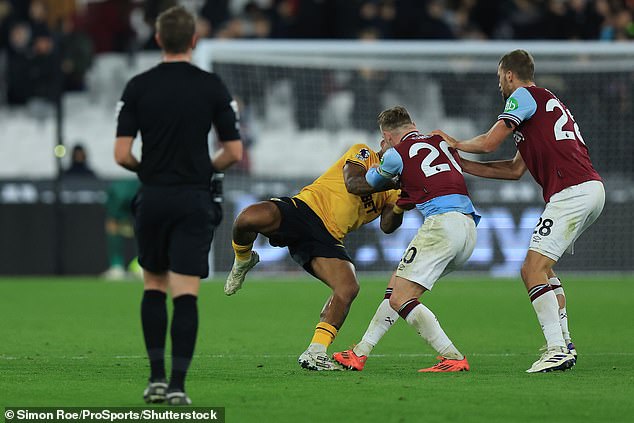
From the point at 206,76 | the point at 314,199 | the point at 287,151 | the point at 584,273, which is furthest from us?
the point at 287,151

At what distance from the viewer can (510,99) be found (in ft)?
27.6

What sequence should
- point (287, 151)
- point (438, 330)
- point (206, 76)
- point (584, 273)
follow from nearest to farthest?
point (206, 76)
point (438, 330)
point (584, 273)
point (287, 151)

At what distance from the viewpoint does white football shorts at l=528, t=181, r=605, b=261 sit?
27.4ft

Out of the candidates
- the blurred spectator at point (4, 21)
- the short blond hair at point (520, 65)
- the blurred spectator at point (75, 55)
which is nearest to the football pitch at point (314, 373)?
the short blond hair at point (520, 65)

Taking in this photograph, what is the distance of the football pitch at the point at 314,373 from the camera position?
644cm

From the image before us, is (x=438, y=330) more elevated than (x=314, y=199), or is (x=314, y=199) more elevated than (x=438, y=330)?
(x=314, y=199)

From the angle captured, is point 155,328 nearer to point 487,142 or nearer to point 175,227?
point 175,227

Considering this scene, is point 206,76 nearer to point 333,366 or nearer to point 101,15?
point 333,366

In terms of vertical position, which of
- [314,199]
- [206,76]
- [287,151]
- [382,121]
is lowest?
[287,151]

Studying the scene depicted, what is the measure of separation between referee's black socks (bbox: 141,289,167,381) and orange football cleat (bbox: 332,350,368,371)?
7.25ft

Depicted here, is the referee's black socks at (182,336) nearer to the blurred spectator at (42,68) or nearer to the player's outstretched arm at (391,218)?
the player's outstretched arm at (391,218)

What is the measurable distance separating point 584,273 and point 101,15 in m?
10.6

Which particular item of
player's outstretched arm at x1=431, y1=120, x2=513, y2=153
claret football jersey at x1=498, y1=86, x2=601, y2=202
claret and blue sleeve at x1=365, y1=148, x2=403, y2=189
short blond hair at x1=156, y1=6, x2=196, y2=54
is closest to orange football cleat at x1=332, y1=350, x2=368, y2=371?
claret and blue sleeve at x1=365, y1=148, x2=403, y2=189

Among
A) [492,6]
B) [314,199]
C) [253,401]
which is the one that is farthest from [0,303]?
[492,6]
